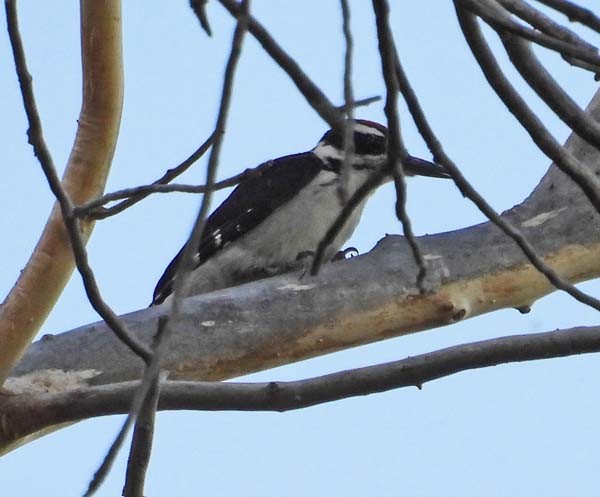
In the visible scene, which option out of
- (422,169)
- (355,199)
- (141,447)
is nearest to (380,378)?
(141,447)

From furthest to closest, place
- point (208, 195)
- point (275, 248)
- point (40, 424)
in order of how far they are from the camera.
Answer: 1. point (275, 248)
2. point (40, 424)
3. point (208, 195)

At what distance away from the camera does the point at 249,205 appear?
485 cm

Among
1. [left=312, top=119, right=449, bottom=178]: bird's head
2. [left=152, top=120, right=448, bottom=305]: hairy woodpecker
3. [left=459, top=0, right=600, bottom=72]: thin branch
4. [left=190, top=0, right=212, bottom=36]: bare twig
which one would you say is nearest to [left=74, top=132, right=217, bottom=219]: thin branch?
[left=190, top=0, right=212, bottom=36]: bare twig

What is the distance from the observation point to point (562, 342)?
2.03 meters

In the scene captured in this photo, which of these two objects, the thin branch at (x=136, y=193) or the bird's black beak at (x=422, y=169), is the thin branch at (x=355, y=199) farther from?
the bird's black beak at (x=422, y=169)

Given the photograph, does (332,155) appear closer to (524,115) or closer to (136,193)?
(136,193)

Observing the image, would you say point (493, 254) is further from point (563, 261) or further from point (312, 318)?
point (312, 318)

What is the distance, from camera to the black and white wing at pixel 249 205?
15.6 feet

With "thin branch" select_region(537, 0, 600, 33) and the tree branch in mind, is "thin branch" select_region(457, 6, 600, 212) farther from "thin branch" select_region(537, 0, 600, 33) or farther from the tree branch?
the tree branch

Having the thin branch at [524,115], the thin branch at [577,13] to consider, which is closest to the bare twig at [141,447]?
the thin branch at [524,115]

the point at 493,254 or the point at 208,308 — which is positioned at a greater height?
the point at 493,254

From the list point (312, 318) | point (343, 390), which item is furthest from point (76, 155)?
point (343, 390)

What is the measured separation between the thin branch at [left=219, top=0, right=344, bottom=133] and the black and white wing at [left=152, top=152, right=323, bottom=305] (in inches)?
120

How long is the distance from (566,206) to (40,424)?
173 cm
